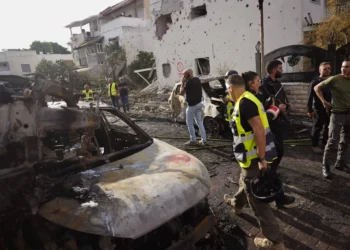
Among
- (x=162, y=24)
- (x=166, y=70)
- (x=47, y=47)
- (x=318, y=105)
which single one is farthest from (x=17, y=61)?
(x=318, y=105)

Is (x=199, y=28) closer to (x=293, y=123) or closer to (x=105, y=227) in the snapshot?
(x=293, y=123)

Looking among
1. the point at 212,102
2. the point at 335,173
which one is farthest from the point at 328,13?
the point at 335,173

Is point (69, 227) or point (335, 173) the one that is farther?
point (335, 173)

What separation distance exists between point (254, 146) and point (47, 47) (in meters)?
54.1

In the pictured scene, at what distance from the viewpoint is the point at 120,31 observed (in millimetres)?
22953

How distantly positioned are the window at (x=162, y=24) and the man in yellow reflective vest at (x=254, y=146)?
1452 cm

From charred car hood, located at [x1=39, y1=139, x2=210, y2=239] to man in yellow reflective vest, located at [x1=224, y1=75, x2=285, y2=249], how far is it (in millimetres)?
461

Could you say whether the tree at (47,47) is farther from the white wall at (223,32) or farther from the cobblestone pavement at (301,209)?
the cobblestone pavement at (301,209)

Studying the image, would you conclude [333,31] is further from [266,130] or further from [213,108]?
[266,130]

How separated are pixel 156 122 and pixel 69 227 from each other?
25.0ft

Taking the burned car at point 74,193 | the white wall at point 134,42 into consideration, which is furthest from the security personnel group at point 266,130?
the white wall at point 134,42

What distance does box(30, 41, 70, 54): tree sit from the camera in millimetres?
47344

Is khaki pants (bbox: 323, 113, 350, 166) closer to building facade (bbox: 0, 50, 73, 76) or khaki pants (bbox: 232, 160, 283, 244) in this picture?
khaki pants (bbox: 232, 160, 283, 244)

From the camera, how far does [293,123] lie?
722 centimetres
